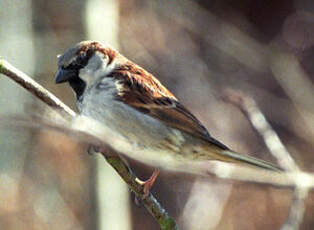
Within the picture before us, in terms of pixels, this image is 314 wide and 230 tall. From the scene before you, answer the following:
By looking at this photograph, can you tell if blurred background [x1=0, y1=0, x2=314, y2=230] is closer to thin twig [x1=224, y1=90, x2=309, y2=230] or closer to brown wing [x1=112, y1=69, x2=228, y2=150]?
brown wing [x1=112, y1=69, x2=228, y2=150]

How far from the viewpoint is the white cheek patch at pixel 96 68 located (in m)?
2.53

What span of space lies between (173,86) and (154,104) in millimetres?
2632

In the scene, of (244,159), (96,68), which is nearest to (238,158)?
(244,159)

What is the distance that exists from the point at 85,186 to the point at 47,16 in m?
1.78

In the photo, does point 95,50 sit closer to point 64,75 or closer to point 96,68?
point 96,68

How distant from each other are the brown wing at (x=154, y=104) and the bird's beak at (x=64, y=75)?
0.66 ft

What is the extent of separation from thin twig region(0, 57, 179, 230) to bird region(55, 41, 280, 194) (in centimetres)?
45

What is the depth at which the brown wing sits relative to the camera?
8.42ft

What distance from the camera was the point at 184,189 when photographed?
491 cm

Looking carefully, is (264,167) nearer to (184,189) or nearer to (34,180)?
(184,189)

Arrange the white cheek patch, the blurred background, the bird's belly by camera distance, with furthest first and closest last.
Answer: the blurred background → the white cheek patch → the bird's belly

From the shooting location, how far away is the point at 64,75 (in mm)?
2463

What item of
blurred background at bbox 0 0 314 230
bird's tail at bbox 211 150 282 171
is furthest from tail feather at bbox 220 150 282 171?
blurred background at bbox 0 0 314 230

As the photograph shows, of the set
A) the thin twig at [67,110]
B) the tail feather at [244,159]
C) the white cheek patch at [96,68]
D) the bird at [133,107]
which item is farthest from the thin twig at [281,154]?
the white cheek patch at [96,68]
